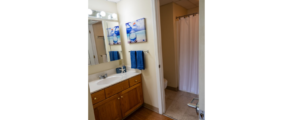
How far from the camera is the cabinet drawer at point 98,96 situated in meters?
1.37

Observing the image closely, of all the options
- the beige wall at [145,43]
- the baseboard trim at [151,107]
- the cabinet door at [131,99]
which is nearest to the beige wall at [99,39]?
the beige wall at [145,43]

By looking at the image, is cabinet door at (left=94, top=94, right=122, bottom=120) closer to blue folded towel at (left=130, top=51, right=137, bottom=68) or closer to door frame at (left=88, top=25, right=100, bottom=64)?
blue folded towel at (left=130, top=51, right=137, bottom=68)

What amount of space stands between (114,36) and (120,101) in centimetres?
123

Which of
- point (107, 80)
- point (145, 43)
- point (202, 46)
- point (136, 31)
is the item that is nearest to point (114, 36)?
point (136, 31)

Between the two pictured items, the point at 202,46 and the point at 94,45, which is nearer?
the point at 202,46

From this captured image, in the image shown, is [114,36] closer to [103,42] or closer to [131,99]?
[103,42]

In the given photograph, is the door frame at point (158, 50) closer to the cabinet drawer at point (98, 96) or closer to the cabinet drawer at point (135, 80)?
the cabinet drawer at point (135, 80)

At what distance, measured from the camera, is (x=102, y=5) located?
74.2 inches
